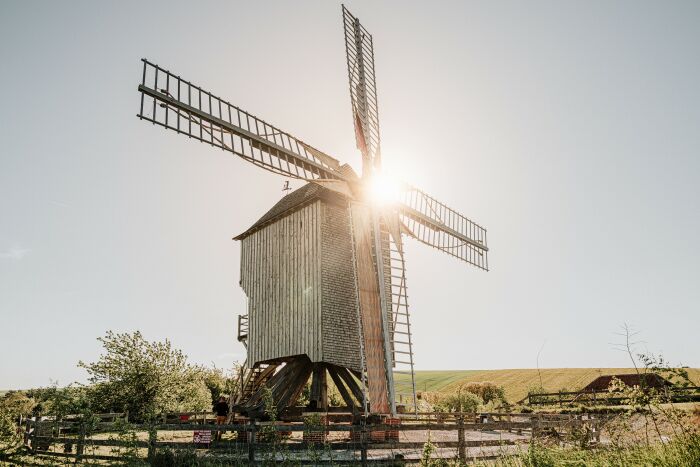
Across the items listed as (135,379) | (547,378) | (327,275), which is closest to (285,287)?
(327,275)

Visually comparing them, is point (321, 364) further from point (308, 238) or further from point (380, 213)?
point (380, 213)

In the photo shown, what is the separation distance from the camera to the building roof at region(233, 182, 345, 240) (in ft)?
50.6

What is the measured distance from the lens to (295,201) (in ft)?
53.2

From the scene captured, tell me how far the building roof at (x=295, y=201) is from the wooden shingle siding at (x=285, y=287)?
0.19m

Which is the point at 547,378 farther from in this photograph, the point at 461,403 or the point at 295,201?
the point at 295,201

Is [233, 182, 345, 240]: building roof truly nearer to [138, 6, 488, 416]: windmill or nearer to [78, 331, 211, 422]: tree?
[138, 6, 488, 416]: windmill

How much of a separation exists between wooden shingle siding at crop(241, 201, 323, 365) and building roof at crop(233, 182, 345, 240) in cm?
19

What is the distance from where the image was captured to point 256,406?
14672 mm

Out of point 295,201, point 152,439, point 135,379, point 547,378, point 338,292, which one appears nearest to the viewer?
point 152,439

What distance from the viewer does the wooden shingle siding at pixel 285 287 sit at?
14.7 m

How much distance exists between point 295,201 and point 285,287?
2.93 meters

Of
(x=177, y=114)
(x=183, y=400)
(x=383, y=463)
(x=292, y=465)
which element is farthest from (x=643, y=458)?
(x=183, y=400)

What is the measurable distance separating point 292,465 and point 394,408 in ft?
19.7

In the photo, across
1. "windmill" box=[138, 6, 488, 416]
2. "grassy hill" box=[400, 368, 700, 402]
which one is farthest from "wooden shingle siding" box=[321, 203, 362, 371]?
"grassy hill" box=[400, 368, 700, 402]
